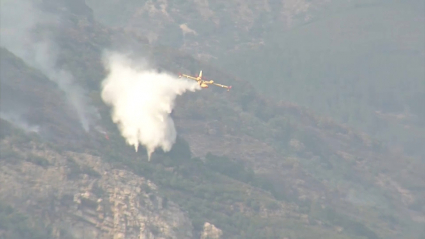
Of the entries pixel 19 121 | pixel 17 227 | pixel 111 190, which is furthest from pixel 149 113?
pixel 17 227

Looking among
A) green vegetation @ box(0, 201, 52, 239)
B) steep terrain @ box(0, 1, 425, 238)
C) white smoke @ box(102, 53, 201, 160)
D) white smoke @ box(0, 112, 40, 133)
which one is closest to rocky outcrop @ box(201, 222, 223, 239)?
steep terrain @ box(0, 1, 425, 238)

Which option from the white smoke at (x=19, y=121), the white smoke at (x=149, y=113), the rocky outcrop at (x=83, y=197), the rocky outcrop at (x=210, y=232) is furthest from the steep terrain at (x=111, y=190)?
the white smoke at (x=149, y=113)

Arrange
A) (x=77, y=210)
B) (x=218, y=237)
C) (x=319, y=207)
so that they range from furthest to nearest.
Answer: (x=319, y=207) < (x=218, y=237) < (x=77, y=210)

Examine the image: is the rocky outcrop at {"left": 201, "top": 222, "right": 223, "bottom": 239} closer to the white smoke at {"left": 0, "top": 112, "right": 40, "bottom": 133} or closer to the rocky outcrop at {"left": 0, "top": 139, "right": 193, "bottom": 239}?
the rocky outcrop at {"left": 0, "top": 139, "right": 193, "bottom": 239}

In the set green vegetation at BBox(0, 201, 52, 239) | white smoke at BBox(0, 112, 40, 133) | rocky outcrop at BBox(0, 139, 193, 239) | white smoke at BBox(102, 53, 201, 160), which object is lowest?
green vegetation at BBox(0, 201, 52, 239)

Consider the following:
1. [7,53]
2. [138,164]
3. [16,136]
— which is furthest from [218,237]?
[7,53]

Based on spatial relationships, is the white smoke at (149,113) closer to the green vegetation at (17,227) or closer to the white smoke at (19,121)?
the white smoke at (19,121)

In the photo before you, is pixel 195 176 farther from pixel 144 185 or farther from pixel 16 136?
pixel 16 136

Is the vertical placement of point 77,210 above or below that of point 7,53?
below
